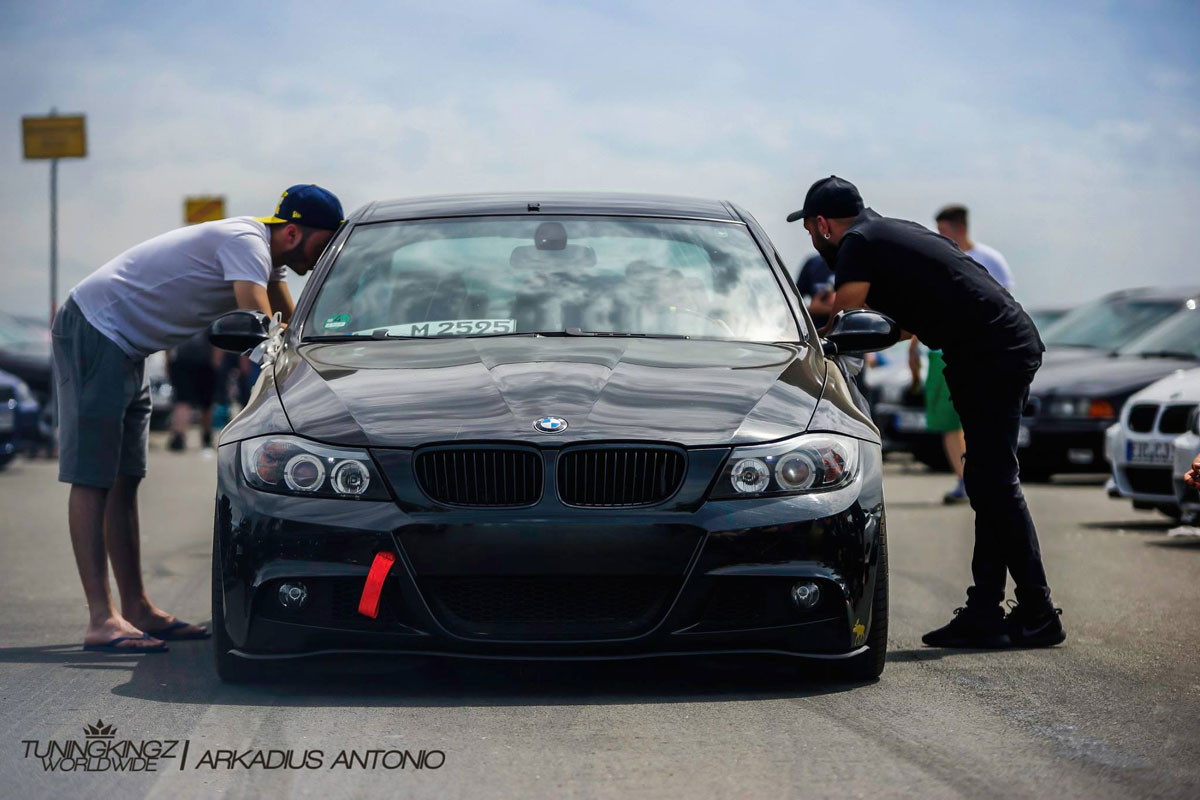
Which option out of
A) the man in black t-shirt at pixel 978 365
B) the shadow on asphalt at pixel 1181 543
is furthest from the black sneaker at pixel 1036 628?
the shadow on asphalt at pixel 1181 543

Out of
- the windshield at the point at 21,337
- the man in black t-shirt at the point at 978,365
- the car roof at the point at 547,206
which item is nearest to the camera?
the man in black t-shirt at the point at 978,365

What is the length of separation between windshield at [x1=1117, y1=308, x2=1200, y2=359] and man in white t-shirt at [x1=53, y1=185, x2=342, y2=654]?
10.2 metres

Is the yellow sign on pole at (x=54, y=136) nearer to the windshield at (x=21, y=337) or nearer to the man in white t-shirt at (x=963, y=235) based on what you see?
the windshield at (x=21, y=337)

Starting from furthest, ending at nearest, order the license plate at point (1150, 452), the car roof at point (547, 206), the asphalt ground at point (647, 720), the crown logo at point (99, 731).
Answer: the license plate at point (1150, 452) → the car roof at point (547, 206) → the crown logo at point (99, 731) → the asphalt ground at point (647, 720)

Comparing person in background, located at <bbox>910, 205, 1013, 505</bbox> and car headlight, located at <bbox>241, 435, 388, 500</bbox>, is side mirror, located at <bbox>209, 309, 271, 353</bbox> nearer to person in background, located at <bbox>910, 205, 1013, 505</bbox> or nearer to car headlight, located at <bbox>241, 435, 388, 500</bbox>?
car headlight, located at <bbox>241, 435, 388, 500</bbox>

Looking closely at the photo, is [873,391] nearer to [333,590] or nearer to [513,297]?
[513,297]

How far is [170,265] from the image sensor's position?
6840 mm

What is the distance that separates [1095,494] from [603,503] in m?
10.5

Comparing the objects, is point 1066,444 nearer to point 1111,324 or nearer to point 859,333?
point 1111,324

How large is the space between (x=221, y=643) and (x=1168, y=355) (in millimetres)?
11640

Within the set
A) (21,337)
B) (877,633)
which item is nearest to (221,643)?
(877,633)

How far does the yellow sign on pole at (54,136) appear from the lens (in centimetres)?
2084

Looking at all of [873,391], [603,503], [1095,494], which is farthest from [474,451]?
[873,391]

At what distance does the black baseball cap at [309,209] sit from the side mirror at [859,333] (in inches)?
76.2
